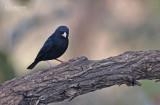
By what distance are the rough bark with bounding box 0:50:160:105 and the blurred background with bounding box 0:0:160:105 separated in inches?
149

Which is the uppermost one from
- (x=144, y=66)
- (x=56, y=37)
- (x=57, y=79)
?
(x=56, y=37)

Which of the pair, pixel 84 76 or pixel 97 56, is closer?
pixel 84 76

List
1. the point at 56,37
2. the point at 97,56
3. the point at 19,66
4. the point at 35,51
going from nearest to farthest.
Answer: the point at 56,37 < the point at 19,66 < the point at 35,51 < the point at 97,56

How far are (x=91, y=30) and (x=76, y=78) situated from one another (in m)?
5.57

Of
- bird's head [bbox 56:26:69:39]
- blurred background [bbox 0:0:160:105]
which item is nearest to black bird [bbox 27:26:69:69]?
bird's head [bbox 56:26:69:39]

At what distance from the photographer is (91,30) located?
9.36 m

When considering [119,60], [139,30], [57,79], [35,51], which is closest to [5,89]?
[57,79]

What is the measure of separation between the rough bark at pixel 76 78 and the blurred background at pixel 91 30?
3790 mm

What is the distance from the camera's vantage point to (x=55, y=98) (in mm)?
3875

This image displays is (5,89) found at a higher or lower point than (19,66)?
lower

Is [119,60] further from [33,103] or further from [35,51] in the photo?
[35,51]

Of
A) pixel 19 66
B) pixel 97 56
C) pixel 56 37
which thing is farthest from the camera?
pixel 97 56

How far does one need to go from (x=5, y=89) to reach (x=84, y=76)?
0.95m

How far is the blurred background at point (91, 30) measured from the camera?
809 cm
